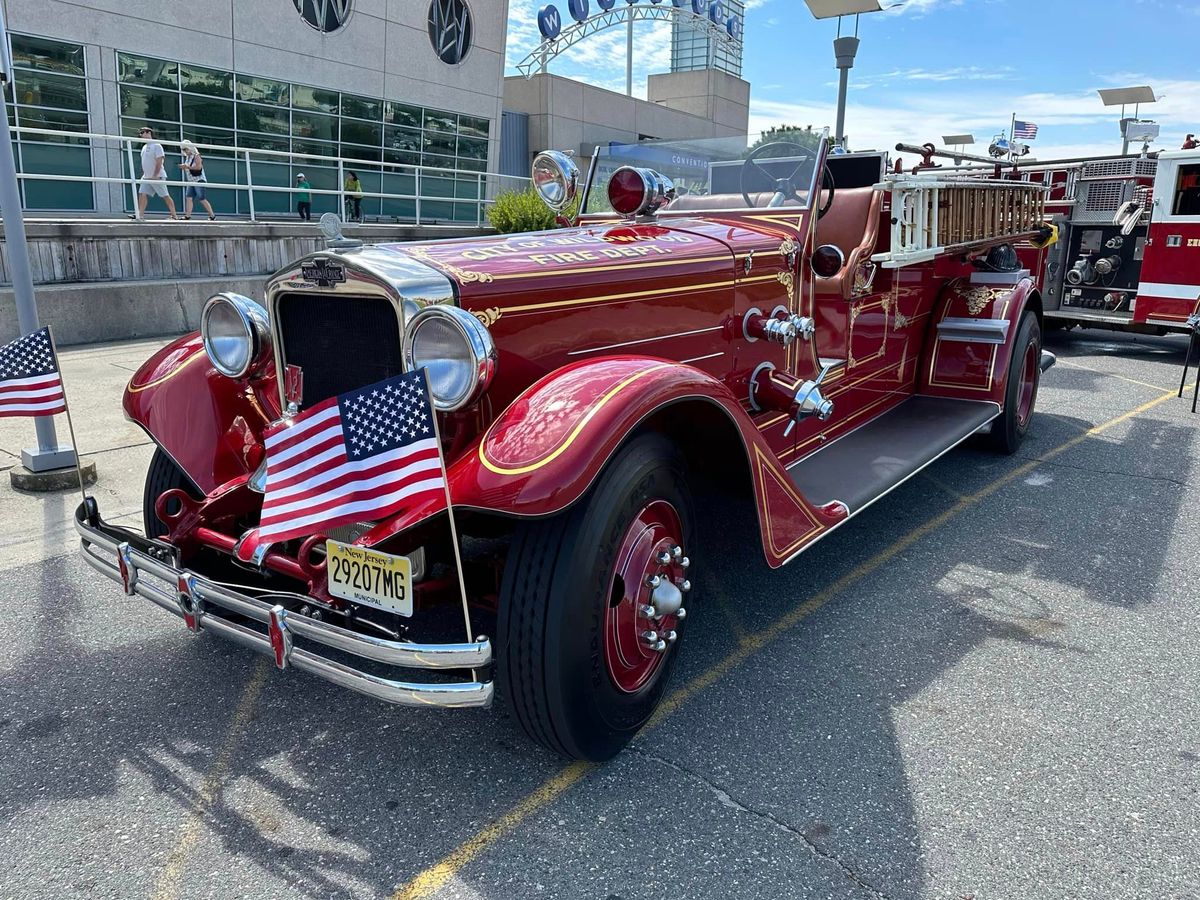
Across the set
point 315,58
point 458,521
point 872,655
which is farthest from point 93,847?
point 315,58

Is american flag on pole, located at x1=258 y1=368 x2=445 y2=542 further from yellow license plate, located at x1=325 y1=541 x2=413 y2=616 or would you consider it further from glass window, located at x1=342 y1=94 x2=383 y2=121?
glass window, located at x1=342 y1=94 x2=383 y2=121

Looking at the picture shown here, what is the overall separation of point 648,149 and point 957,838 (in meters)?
3.64

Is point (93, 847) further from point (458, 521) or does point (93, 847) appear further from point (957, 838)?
point (957, 838)

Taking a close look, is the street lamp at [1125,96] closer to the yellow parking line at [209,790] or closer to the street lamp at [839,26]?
the street lamp at [839,26]

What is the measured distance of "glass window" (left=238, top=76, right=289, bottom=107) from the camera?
55.6 ft

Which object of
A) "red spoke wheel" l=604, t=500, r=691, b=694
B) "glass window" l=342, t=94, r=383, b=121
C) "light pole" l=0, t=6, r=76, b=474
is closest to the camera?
"red spoke wheel" l=604, t=500, r=691, b=694

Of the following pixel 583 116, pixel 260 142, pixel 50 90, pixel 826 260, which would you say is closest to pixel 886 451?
pixel 826 260

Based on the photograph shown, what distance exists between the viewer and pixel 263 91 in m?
17.3

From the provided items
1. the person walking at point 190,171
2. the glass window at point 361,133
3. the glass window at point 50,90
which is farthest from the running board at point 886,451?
the glass window at point 361,133

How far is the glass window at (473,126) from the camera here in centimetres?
2197

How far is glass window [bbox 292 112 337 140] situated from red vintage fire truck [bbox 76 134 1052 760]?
15.7m

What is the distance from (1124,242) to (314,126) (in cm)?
1522

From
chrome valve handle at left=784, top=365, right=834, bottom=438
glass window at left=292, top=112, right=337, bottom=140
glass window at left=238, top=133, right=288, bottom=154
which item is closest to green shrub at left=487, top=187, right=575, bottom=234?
glass window at left=238, top=133, right=288, bottom=154

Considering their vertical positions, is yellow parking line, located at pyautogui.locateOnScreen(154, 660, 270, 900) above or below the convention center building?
below
